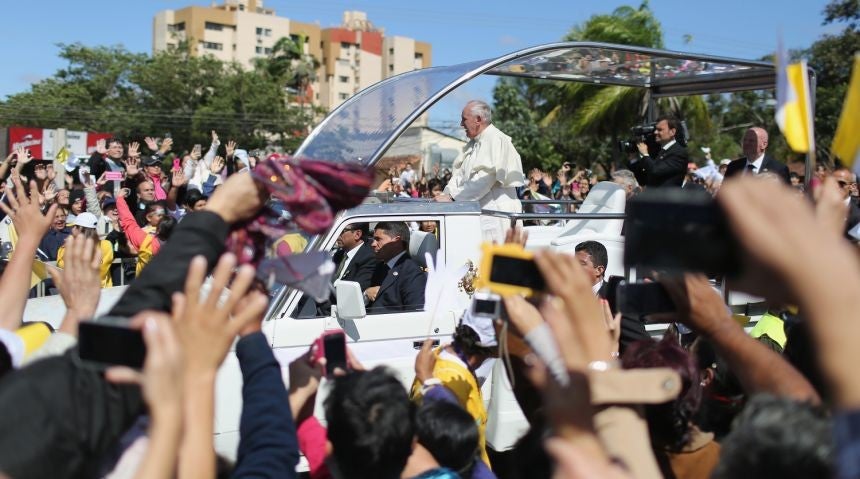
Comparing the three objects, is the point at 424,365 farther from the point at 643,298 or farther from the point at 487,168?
the point at 487,168

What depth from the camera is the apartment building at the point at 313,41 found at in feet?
352

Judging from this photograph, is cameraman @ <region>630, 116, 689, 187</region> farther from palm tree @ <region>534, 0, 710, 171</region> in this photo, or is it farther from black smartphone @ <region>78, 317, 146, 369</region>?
palm tree @ <region>534, 0, 710, 171</region>

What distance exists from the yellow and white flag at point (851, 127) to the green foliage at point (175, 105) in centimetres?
5392

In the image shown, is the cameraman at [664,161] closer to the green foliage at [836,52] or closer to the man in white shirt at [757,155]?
the man in white shirt at [757,155]

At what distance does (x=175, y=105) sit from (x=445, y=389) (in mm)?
56241

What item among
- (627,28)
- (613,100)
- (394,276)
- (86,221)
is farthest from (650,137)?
(627,28)

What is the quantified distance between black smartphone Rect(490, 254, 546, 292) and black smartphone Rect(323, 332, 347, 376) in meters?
0.79

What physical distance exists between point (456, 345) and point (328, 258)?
5.53ft

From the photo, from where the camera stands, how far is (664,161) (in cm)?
723

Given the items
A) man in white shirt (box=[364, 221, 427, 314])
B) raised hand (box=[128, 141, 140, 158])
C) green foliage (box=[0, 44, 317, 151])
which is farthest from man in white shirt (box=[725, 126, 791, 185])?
green foliage (box=[0, 44, 317, 151])

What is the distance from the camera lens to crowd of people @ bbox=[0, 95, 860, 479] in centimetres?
125


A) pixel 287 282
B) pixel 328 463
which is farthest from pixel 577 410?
pixel 328 463

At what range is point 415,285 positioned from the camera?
18.7ft

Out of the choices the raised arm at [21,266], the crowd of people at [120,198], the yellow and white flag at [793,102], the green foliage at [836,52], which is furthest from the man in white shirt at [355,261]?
the green foliage at [836,52]
